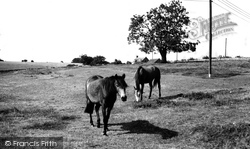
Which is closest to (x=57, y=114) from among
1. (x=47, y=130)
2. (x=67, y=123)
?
(x=67, y=123)

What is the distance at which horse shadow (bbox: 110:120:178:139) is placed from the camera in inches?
454

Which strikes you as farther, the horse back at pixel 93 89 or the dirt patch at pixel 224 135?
the horse back at pixel 93 89

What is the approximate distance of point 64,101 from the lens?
2161 cm

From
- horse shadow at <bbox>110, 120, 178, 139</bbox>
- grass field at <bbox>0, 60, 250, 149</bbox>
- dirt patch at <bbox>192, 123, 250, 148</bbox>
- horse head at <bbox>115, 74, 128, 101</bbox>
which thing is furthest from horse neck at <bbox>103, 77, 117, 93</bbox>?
dirt patch at <bbox>192, 123, 250, 148</bbox>

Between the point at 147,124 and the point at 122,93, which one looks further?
the point at 147,124

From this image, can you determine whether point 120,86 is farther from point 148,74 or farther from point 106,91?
point 148,74

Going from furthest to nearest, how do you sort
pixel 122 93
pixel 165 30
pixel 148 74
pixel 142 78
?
pixel 165 30 < pixel 148 74 < pixel 142 78 < pixel 122 93

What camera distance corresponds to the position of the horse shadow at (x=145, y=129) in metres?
11.5

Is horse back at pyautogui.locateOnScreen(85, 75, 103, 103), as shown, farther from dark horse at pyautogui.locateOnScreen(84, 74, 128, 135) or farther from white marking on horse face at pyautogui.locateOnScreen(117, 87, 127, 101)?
white marking on horse face at pyautogui.locateOnScreen(117, 87, 127, 101)

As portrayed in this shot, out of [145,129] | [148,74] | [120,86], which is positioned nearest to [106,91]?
[120,86]

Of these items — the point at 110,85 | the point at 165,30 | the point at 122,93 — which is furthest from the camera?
the point at 165,30

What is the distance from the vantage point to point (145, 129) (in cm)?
1253

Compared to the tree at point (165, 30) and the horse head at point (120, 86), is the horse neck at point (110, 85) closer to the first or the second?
the horse head at point (120, 86)

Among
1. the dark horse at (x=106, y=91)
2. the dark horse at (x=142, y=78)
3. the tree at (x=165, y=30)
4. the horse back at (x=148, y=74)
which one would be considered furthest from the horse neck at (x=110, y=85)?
the tree at (x=165, y=30)
